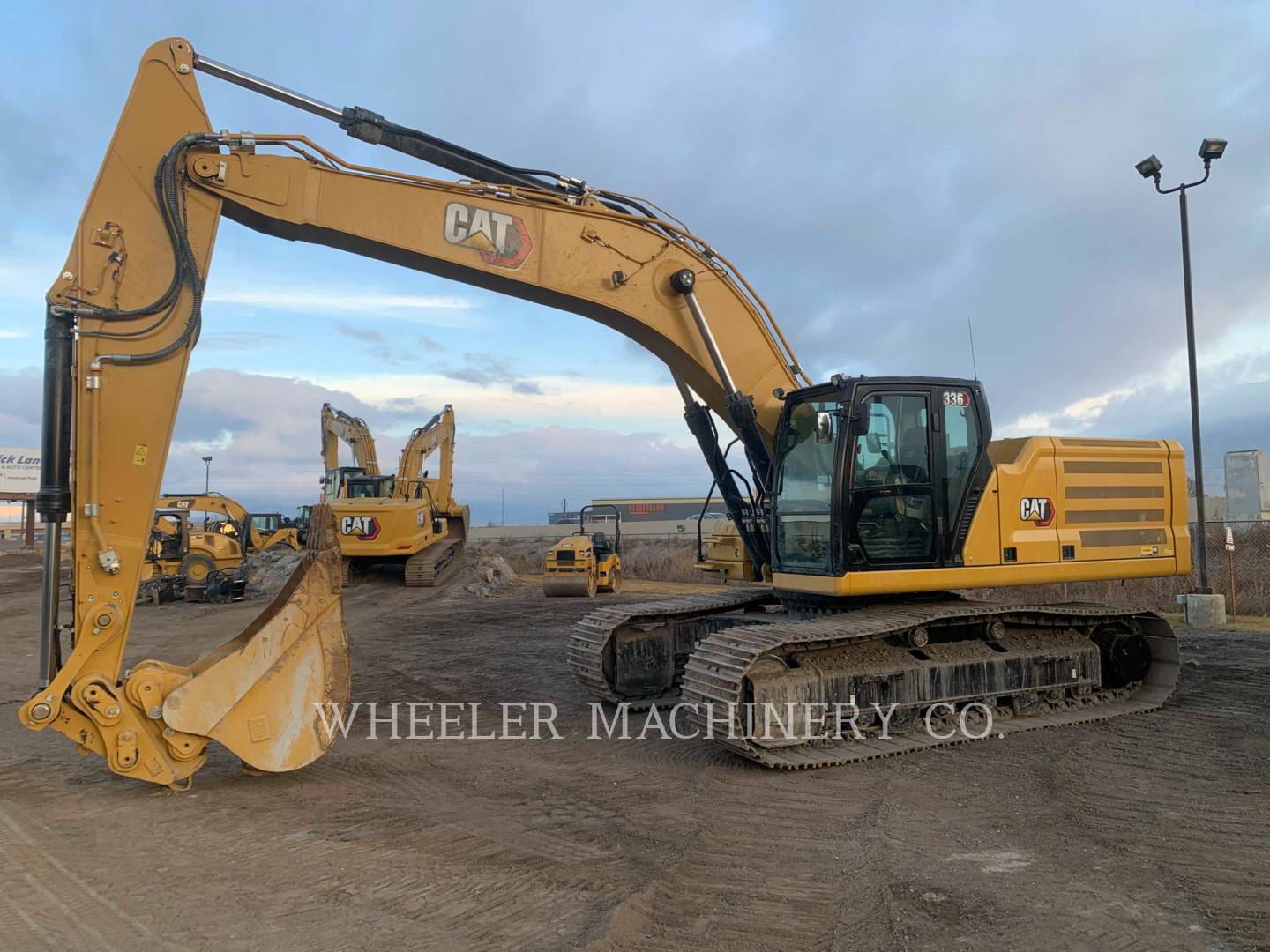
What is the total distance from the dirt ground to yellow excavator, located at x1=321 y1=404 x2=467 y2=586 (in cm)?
1172

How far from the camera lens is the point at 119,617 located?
498 centimetres

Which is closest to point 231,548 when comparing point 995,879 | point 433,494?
point 433,494

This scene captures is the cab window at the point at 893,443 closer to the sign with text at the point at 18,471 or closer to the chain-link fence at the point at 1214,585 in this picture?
the chain-link fence at the point at 1214,585

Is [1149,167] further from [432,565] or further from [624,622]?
[432,565]

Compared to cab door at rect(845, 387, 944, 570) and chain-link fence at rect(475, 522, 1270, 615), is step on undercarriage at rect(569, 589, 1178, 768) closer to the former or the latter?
cab door at rect(845, 387, 944, 570)

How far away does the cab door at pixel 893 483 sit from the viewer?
21.4 ft

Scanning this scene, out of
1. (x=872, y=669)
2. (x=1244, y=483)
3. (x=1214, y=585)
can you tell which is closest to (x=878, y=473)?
(x=872, y=669)

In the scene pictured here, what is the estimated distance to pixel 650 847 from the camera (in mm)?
4566

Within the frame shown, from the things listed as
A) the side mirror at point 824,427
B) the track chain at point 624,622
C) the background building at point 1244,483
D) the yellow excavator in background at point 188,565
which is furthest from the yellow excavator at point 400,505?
the background building at point 1244,483

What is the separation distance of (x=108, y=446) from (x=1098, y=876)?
18.9 ft

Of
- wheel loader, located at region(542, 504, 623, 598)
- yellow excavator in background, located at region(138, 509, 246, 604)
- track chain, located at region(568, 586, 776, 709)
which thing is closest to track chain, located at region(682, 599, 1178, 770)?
track chain, located at region(568, 586, 776, 709)

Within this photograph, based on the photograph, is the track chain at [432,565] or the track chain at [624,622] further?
the track chain at [432,565]

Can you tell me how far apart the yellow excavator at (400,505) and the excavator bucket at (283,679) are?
11382 millimetres

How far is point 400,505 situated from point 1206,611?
49.1 ft
